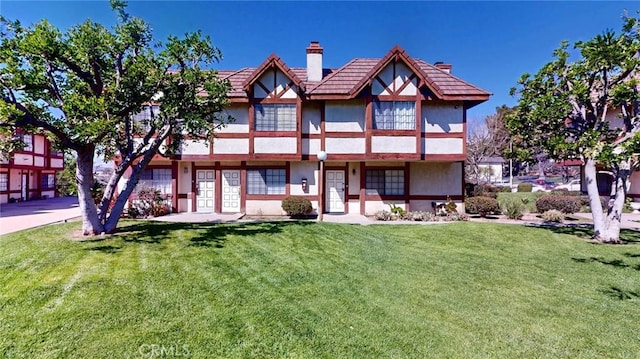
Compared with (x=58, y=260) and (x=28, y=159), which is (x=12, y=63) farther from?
(x=28, y=159)

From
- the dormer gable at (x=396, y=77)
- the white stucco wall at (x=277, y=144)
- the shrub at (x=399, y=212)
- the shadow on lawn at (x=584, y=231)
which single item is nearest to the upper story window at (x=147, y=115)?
the white stucco wall at (x=277, y=144)

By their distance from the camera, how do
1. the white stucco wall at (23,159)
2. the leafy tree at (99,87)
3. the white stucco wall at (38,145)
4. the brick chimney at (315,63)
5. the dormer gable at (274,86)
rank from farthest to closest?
the white stucco wall at (38,145)
the white stucco wall at (23,159)
the brick chimney at (315,63)
the dormer gable at (274,86)
the leafy tree at (99,87)

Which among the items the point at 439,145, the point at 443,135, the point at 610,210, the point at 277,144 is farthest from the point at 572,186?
the point at 277,144

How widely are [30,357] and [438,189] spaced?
15.7 meters

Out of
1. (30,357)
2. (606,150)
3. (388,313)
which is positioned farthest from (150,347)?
(606,150)

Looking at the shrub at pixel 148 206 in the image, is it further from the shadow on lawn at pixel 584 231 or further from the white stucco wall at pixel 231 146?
the shadow on lawn at pixel 584 231

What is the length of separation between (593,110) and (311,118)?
11206 millimetres

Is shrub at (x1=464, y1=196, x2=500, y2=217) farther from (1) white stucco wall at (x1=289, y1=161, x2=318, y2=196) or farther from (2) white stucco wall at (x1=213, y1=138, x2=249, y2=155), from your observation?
(2) white stucco wall at (x1=213, y1=138, x2=249, y2=155)

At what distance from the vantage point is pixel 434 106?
48.4 feet

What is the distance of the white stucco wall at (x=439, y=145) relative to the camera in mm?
14648

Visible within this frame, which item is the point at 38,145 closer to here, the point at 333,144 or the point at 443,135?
the point at 333,144

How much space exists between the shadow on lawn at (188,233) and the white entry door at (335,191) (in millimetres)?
4697

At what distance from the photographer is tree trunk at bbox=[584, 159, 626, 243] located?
34.1 feet

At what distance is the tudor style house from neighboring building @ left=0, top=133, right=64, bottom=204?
15065mm
